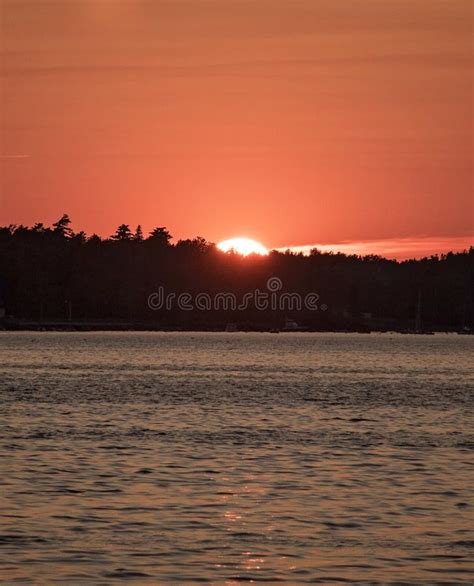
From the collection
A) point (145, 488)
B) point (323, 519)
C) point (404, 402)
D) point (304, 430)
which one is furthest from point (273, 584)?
point (404, 402)

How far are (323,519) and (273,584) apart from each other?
6947 mm

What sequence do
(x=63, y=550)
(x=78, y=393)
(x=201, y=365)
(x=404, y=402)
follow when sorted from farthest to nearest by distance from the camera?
(x=201, y=365) < (x=78, y=393) < (x=404, y=402) < (x=63, y=550)

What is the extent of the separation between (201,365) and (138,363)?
7.94 m

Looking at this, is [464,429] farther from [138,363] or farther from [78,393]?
[138,363]

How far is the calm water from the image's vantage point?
80.7 feet

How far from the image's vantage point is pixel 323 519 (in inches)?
1171

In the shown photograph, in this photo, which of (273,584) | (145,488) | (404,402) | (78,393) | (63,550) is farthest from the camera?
(78,393)

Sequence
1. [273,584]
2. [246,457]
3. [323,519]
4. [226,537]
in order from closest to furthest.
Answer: [273,584] < [226,537] < [323,519] < [246,457]

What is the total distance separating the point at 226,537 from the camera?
90.3ft

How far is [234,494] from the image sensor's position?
33.7m

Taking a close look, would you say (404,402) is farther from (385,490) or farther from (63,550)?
(63,550)

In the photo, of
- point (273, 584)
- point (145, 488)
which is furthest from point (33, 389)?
point (273, 584)

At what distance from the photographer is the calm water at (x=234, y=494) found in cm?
2461

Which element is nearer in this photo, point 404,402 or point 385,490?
point 385,490
